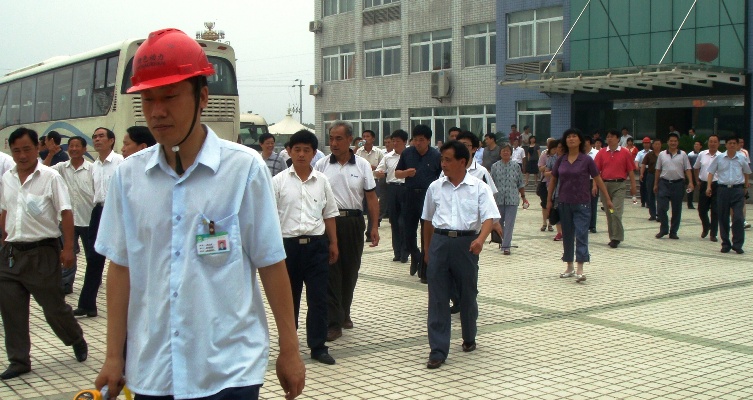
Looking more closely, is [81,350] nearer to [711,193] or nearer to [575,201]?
[575,201]

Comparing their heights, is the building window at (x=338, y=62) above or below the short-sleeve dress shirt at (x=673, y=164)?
above

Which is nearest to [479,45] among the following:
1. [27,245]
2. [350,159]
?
[350,159]

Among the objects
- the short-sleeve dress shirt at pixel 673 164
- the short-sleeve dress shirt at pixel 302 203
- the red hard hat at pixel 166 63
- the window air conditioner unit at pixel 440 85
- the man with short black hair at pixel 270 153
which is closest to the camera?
the red hard hat at pixel 166 63

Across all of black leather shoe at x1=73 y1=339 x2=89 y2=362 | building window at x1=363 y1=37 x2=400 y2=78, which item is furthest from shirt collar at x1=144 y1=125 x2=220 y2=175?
building window at x1=363 y1=37 x2=400 y2=78

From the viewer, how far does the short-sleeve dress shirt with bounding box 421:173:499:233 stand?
688 cm

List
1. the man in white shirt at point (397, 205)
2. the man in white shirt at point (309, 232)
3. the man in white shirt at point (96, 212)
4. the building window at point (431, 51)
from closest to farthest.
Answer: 1. the man in white shirt at point (309, 232)
2. the man in white shirt at point (96, 212)
3. the man in white shirt at point (397, 205)
4. the building window at point (431, 51)

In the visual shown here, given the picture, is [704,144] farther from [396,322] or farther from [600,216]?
[396,322]

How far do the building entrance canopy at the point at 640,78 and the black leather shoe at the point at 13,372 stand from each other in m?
22.3

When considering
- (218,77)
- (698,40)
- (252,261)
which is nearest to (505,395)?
(252,261)

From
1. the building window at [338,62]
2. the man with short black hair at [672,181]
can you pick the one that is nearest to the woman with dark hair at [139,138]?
the man with short black hair at [672,181]

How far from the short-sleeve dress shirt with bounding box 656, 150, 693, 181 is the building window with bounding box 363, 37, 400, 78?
90.2ft

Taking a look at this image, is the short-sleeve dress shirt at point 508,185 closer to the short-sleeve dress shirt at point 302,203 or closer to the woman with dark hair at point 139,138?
the short-sleeve dress shirt at point 302,203

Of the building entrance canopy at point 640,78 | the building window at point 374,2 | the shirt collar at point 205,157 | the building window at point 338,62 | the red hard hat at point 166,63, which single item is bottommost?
the shirt collar at point 205,157

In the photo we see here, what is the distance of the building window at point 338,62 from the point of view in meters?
44.9
